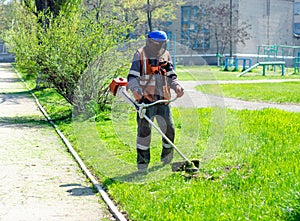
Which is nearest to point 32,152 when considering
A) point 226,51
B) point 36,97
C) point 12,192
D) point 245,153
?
point 12,192

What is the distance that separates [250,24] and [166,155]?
49.0 m

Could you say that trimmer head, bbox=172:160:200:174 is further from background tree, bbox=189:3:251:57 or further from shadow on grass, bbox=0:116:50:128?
background tree, bbox=189:3:251:57

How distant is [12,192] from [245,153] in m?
3.30

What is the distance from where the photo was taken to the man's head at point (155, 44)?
23.4 feet

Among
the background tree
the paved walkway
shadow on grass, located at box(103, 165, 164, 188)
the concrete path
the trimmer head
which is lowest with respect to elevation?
the concrete path

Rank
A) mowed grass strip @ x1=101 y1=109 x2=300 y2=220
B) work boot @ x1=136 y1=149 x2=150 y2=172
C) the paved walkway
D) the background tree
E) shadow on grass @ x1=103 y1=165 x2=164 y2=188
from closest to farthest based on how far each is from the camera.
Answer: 1. mowed grass strip @ x1=101 y1=109 x2=300 y2=220
2. the paved walkway
3. shadow on grass @ x1=103 y1=165 x2=164 y2=188
4. work boot @ x1=136 y1=149 x2=150 y2=172
5. the background tree

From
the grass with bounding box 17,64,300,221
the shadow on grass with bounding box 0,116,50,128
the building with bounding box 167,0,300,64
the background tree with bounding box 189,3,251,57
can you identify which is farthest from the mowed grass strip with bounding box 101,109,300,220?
the building with bounding box 167,0,300,64

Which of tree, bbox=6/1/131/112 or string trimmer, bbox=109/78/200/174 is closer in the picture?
string trimmer, bbox=109/78/200/174

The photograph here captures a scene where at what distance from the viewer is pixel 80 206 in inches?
240

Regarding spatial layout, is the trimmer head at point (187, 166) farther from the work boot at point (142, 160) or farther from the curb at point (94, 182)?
the curb at point (94, 182)

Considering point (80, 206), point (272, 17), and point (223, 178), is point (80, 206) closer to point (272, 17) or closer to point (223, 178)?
point (223, 178)

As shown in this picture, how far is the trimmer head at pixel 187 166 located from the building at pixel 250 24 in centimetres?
4583

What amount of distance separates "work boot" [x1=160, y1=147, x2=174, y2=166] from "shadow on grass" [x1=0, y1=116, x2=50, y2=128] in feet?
18.5

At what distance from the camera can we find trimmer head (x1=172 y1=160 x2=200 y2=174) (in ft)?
23.6
